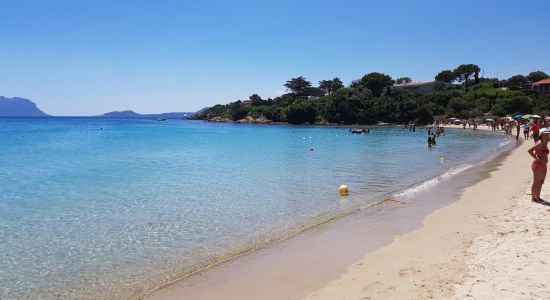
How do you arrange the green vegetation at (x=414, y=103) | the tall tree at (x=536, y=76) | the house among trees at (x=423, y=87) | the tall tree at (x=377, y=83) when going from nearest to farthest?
Answer: the green vegetation at (x=414, y=103)
the tall tree at (x=536, y=76)
the tall tree at (x=377, y=83)
the house among trees at (x=423, y=87)

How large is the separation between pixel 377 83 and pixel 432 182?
116457mm

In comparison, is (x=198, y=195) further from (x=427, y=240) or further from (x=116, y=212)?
(x=427, y=240)

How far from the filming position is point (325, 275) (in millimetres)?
7305

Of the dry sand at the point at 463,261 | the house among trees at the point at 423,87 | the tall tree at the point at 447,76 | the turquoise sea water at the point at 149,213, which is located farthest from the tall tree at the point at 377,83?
the dry sand at the point at 463,261

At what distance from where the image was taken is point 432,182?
1800 centimetres

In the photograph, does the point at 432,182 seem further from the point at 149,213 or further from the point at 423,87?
the point at 423,87

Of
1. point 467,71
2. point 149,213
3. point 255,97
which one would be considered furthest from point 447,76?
point 149,213

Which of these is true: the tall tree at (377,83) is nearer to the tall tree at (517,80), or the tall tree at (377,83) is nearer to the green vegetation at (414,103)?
the green vegetation at (414,103)

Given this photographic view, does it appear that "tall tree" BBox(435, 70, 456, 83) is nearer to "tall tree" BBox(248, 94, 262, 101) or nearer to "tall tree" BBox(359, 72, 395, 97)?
"tall tree" BBox(359, 72, 395, 97)

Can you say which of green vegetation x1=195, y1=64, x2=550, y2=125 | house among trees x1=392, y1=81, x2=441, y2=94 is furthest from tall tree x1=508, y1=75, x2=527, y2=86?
house among trees x1=392, y1=81, x2=441, y2=94

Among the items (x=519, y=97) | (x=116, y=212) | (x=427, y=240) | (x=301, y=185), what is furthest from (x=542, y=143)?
(x=519, y=97)

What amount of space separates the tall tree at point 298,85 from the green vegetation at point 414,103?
404 inches

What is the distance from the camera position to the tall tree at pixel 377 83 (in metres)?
130

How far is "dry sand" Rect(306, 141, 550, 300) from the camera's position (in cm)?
570
